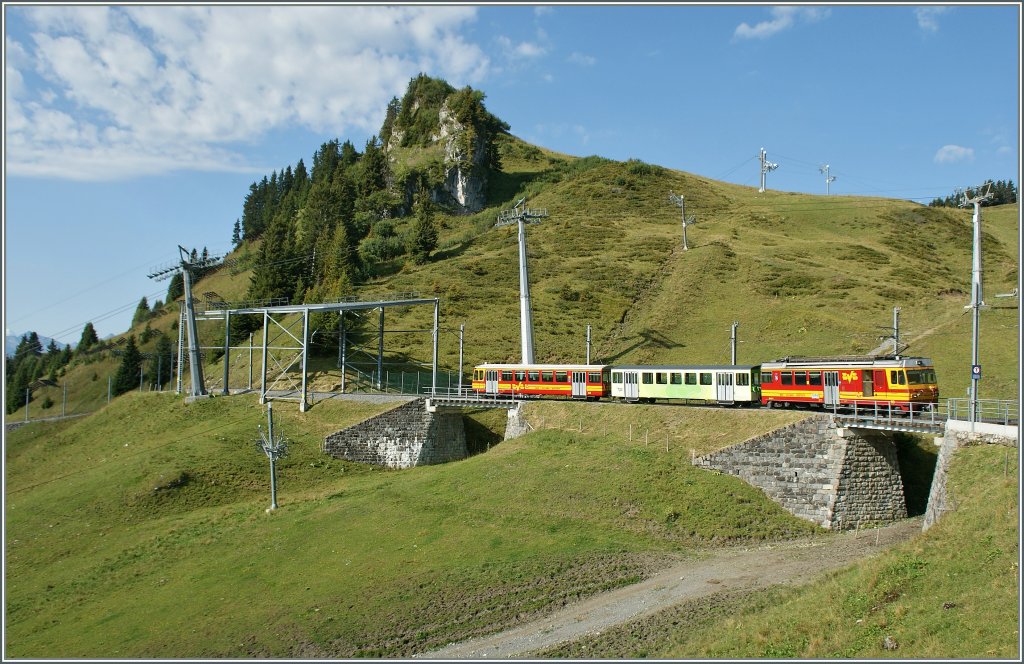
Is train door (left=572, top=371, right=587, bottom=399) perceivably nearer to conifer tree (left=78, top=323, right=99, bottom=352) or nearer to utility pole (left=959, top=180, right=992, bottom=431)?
utility pole (left=959, top=180, right=992, bottom=431)

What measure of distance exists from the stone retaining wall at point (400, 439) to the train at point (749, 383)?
5562mm

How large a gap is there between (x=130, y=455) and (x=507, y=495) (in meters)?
30.7

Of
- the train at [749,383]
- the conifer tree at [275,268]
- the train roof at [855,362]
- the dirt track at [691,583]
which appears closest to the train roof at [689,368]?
the train at [749,383]

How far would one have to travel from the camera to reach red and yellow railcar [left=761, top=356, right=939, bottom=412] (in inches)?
1395

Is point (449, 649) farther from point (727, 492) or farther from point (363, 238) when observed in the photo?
point (363, 238)

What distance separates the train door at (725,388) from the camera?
143 feet

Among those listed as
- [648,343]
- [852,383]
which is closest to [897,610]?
[852,383]

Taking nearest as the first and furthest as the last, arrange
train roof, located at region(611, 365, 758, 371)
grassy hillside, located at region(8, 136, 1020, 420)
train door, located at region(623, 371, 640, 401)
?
1. train roof, located at region(611, 365, 758, 371)
2. train door, located at region(623, 371, 640, 401)
3. grassy hillside, located at region(8, 136, 1020, 420)

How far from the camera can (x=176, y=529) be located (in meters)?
37.4

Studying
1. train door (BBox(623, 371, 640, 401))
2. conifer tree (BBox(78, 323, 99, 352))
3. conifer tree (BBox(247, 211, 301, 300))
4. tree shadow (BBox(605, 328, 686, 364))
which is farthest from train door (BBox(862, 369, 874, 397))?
conifer tree (BBox(78, 323, 99, 352))

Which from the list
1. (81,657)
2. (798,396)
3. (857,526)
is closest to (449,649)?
(81,657)

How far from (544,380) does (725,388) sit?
14475mm

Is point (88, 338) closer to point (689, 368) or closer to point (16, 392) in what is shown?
point (16, 392)

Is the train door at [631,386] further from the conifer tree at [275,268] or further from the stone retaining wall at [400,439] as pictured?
the conifer tree at [275,268]
